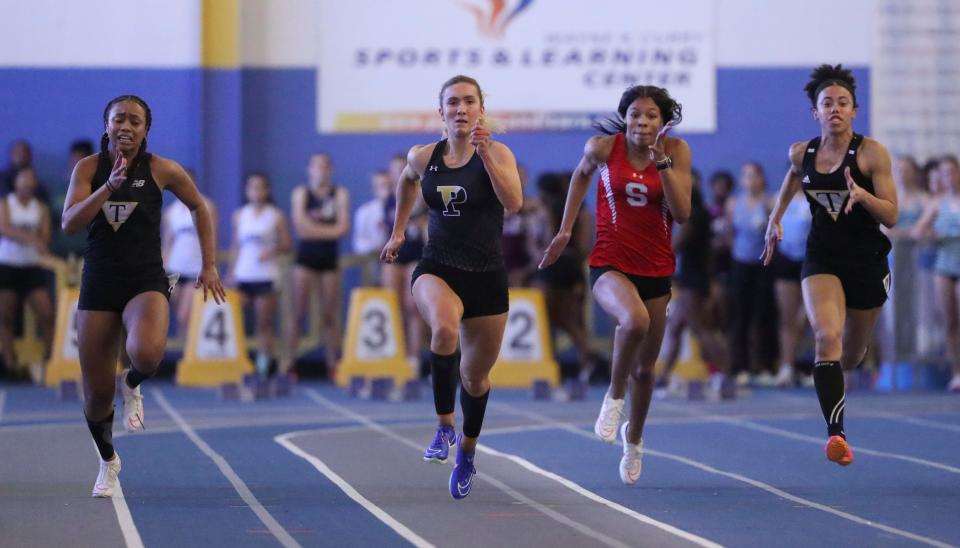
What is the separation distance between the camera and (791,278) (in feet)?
51.4

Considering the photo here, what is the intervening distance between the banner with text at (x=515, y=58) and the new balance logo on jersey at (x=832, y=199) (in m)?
9.29

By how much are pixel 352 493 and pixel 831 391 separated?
2.53m

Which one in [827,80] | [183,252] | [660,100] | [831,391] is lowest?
[831,391]

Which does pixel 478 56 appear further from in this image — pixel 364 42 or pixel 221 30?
A: pixel 221 30

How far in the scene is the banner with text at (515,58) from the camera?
17672mm

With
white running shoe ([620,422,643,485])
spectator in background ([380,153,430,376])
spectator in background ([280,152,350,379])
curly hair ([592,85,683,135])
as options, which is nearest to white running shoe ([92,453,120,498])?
white running shoe ([620,422,643,485])

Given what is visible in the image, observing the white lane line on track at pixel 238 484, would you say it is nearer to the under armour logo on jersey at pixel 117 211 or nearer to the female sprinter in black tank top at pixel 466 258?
the female sprinter in black tank top at pixel 466 258

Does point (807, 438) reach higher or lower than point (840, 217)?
lower

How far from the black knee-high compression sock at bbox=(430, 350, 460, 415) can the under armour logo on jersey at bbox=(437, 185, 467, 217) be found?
0.73 metres

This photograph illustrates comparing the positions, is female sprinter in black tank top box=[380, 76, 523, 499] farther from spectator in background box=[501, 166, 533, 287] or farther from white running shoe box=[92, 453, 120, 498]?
spectator in background box=[501, 166, 533, 287]

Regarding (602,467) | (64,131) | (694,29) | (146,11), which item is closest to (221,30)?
(146,11)

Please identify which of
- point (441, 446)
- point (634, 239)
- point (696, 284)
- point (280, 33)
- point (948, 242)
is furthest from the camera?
point (280, 33)

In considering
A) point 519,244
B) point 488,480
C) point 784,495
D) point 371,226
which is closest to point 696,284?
point 519,244

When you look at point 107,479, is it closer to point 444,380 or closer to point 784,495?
point 444,380
